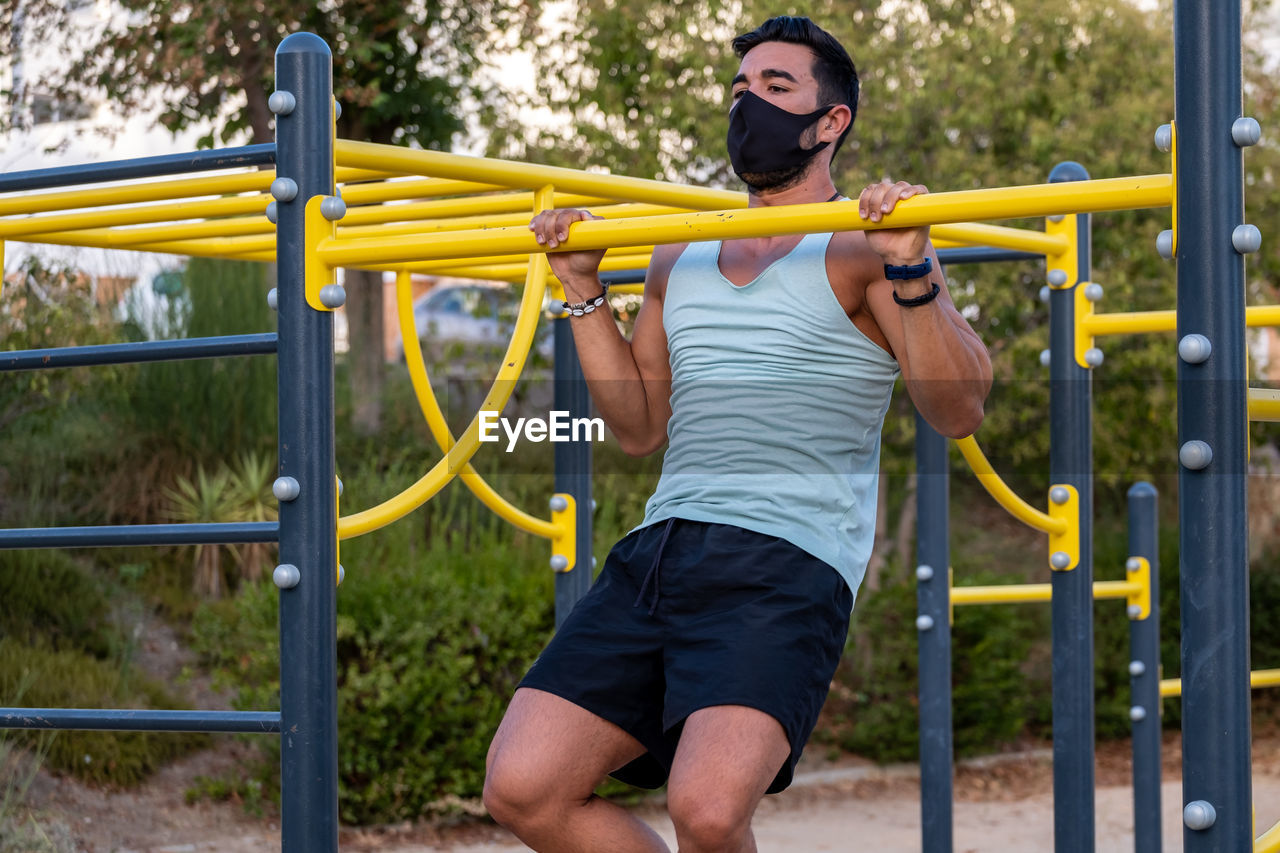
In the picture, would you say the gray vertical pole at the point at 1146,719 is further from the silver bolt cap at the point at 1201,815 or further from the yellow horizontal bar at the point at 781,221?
the yellow horizontal bar at the point at 781,221

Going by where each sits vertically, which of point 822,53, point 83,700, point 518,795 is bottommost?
point 83,700

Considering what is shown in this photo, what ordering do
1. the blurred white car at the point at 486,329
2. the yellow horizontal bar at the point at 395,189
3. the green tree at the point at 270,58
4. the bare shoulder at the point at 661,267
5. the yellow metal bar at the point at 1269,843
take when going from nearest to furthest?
the yellow metal bar at the point at 1269,843, the bare shoulder at the point at 661,267, the yellow horizontal bar at the point at 395,189, the green tree at the point at 270,58, the blurred white car at the point at 486,329

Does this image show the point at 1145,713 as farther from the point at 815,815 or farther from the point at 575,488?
the point at 815,815

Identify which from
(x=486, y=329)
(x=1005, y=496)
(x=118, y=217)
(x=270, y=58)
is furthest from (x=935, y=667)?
(x=486, y=329)

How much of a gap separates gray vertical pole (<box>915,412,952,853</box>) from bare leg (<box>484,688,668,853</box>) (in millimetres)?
2120

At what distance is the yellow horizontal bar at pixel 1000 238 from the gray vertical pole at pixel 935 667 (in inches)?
29.9

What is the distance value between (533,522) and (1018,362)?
4612 mm

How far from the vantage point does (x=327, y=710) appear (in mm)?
2211

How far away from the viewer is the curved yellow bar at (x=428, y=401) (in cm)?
274

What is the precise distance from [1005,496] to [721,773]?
167 cm

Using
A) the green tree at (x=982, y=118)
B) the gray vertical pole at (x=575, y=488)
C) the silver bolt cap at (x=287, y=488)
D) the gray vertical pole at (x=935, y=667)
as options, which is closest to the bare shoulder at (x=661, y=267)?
the silver bolt cap at (x=287, y=488)

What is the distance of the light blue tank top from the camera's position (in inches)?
82.9

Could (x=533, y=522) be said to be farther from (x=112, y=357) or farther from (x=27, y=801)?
(x=27, y=801)

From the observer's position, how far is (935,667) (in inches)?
162
